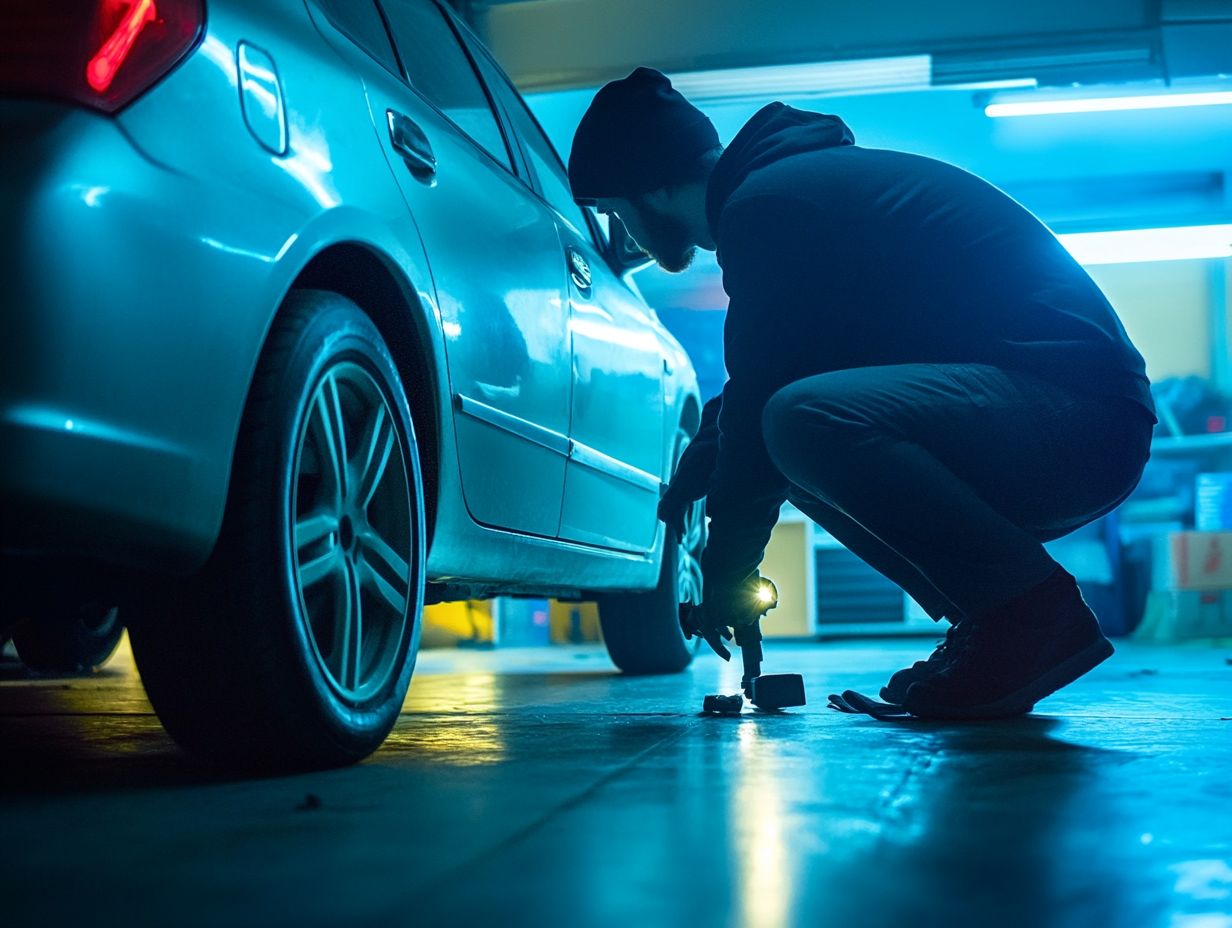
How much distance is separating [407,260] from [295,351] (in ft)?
1.21

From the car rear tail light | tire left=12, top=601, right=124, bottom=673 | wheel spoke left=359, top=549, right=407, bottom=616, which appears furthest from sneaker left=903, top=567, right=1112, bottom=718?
tire left=12, top=601, right=124, bottom=673

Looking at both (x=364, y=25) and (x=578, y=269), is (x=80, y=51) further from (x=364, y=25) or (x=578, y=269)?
(x=578, y=269)

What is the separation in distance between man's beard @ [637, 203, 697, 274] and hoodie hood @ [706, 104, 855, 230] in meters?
0.17

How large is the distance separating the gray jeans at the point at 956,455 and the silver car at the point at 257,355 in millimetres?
565

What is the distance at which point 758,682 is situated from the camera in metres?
2.62

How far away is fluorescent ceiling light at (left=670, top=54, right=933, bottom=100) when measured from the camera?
6250 mm

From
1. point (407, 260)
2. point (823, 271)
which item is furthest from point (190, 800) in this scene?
point (823, 271)

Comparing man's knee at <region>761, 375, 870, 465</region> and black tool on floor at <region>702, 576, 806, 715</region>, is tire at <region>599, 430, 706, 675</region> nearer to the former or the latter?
black tool on floor at <region>702, 576, 806, 715</region>

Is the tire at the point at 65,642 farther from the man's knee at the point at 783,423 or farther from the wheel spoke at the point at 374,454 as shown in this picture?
the man's knee at the point at 783,423

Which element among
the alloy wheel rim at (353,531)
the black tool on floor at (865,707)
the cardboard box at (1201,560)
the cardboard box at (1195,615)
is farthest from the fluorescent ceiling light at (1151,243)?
the alloy wheel rim at (353,531)

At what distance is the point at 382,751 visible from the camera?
2.03m

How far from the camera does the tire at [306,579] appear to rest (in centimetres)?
160

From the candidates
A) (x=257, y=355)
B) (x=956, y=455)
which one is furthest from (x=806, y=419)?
(x=257, y=355)

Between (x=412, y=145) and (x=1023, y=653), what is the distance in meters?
1.31
